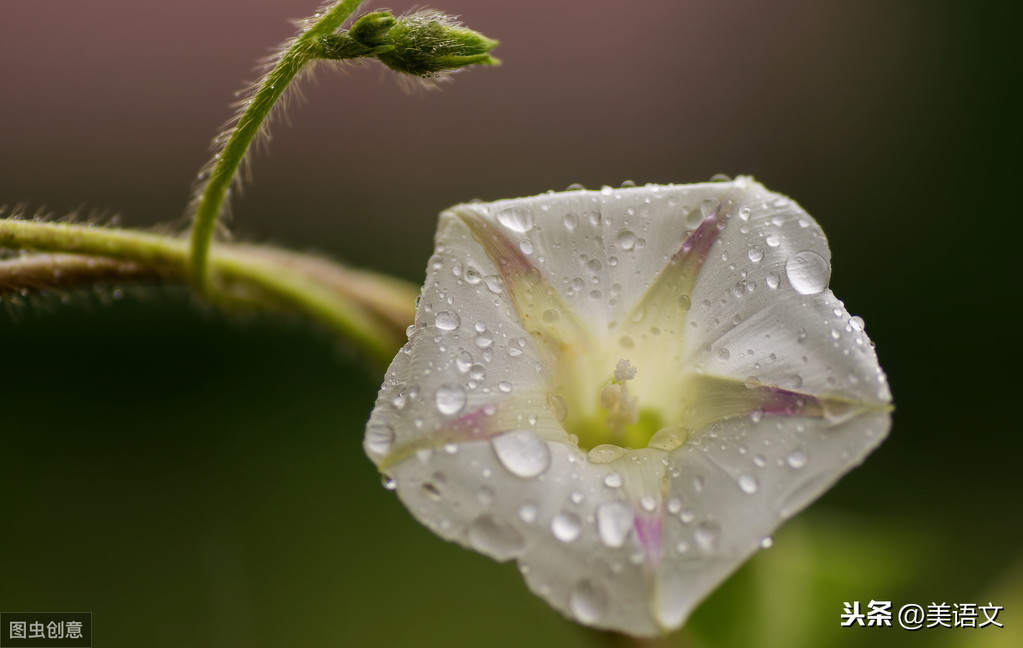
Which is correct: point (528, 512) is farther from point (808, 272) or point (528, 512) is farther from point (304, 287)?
point (304, 287)

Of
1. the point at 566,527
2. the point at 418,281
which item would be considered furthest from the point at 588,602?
the point at 418,281

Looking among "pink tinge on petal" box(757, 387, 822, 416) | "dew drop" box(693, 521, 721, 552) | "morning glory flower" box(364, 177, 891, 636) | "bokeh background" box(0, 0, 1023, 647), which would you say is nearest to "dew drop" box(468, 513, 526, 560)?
"morning glory flower" box(364, 177, 891, 636)

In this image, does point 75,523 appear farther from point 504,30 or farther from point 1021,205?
point 1021,205

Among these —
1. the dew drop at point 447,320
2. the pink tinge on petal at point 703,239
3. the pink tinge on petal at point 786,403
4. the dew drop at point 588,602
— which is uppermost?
the pink tinge on petal at point 703,239

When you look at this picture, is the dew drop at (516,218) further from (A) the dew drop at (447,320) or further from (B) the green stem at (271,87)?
(B) the green stem at (271,87)

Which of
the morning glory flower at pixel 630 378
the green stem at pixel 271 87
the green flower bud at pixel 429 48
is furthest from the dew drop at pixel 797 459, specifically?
the green stem at pixel 271 87

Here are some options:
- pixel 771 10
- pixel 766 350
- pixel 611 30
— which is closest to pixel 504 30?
pixel 611 30

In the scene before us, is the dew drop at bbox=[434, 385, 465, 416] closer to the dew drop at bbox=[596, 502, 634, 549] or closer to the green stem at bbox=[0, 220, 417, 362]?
the dew drop at bbox=[596, 502, 634, 549]
